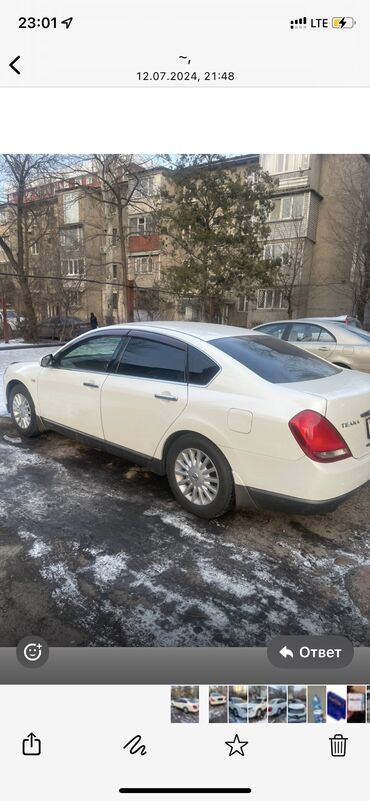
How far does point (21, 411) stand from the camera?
15.0 ft

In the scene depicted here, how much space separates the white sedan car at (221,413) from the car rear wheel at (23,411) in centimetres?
55

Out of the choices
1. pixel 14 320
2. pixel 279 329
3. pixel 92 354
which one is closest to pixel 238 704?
pixel 92 354

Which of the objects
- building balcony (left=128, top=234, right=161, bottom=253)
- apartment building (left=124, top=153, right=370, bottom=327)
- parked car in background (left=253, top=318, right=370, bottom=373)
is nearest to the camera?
parked car in background (left=253, top=318, right=370, bottom=373)

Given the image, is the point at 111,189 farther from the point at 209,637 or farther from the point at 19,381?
the point at 209,637

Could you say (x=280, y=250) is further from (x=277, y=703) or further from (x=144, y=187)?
(x=277, y=703)

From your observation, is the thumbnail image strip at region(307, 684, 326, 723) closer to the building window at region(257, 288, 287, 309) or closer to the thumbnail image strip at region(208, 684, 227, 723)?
the thumbnail image strip at region(208, 684, 227, 723)

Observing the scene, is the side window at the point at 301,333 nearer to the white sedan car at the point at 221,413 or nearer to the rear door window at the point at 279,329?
the rear door window at the point at 279,329

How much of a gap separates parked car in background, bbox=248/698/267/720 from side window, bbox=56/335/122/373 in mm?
2835

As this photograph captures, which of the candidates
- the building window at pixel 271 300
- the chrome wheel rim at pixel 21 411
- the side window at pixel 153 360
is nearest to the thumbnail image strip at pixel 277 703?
the side window at pixel 153 360

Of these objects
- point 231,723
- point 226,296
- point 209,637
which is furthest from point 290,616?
point 226,296

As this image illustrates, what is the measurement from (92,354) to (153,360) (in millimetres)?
857
